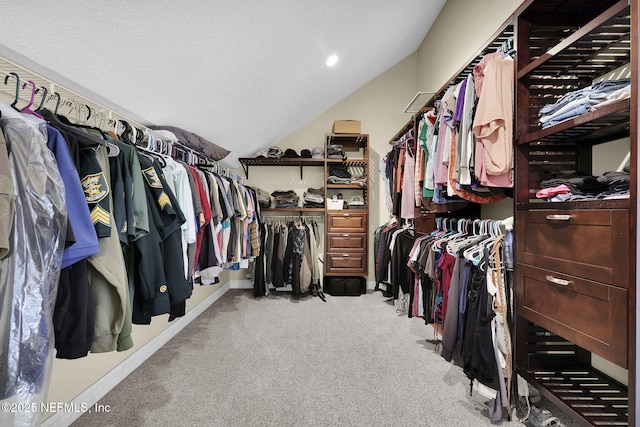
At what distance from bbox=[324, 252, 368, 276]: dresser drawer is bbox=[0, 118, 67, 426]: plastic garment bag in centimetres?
296

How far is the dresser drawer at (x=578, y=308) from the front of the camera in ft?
2.82

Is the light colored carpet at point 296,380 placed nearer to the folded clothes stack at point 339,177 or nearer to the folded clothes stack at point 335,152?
the folded clothes stack at point 339,177

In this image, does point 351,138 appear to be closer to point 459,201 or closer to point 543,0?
point 459,201

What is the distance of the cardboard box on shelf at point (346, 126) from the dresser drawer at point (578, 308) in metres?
2.80

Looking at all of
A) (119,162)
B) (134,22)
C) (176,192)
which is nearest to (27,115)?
(119,162)

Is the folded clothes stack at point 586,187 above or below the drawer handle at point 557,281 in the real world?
above

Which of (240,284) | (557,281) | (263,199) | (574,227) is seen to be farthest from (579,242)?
(240,284)

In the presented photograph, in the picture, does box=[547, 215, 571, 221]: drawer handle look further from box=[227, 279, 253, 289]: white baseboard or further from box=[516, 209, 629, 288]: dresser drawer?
box=[227, 279, 253, 289]: white baseboard

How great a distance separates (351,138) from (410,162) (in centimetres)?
135

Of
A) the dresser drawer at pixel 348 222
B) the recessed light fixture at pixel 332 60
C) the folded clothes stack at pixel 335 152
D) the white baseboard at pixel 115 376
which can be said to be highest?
the recessed light fixture at pixel 332 60

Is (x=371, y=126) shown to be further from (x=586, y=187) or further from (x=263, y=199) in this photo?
(x=586, y=187)

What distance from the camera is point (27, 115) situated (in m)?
0.83

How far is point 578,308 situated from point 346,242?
2650 millimetres

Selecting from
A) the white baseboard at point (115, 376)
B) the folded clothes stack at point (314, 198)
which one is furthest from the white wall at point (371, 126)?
the white baseboard at point (115, 376)
